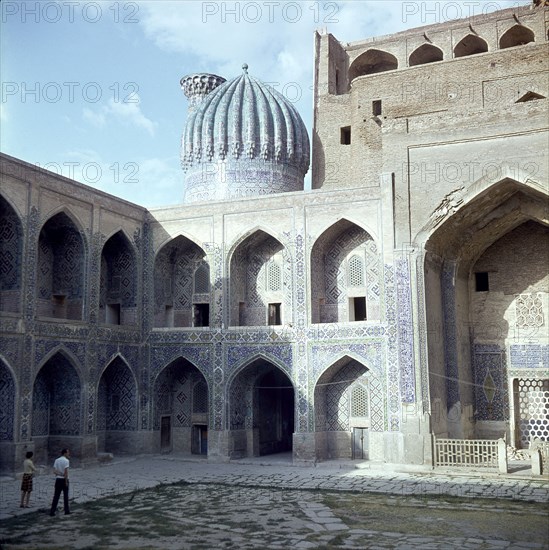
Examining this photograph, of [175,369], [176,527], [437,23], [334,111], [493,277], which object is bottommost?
[176,527]

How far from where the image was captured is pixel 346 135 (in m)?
19.6

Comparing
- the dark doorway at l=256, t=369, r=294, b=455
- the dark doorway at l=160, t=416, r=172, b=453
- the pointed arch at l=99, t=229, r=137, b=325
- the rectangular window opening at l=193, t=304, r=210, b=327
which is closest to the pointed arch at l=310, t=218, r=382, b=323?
the dark doorway at l=256, t=369, r=294, b=455

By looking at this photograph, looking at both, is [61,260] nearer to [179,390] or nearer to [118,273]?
[118,273]

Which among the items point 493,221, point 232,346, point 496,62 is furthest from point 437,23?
point 232,346

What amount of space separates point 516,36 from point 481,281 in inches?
286

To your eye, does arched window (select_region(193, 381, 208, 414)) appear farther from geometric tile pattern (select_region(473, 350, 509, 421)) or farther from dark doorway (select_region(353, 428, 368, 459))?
geometric tile pattern (select_region(473, 350, 509, 421))

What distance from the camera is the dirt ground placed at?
310 inches

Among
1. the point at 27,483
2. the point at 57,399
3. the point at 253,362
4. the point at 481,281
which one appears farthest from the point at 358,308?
the point at 27,483

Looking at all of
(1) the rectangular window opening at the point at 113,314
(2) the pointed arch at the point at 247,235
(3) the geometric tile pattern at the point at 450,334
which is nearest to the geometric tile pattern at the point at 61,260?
(1) the rectangular window opening at the point at 113,314

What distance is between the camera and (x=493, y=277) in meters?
16.8

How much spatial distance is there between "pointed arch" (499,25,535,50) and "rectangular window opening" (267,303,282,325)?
936 centimetres

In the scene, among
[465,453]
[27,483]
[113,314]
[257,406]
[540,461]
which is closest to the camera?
[27,483]

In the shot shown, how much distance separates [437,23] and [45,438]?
48.6 ft

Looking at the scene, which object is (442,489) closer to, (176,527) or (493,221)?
(176,527)
